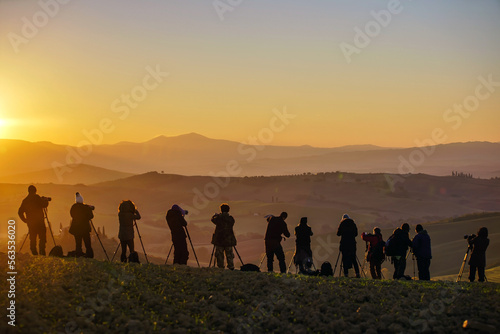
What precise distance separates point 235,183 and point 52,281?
16405 cm

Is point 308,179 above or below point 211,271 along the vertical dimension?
above

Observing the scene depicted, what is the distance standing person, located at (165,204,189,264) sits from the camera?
20688mm

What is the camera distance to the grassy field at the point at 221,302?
1287 cm

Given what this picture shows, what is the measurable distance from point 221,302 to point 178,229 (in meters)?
6.66

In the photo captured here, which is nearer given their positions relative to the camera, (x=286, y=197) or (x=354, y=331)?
(x=354, y=331)

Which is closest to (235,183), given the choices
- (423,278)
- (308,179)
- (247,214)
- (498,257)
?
(308,179)

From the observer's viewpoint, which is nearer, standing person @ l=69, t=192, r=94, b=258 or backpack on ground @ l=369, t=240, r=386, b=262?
standing person @ l=69, t=192, r=94, b=258

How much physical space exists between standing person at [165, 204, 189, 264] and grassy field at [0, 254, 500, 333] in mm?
3218

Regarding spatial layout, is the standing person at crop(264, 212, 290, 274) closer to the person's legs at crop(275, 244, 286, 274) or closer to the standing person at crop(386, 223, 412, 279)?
the person's legs at crop(275, 244, 286, 274)

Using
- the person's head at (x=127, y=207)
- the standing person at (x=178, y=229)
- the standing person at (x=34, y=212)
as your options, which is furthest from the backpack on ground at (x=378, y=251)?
the standing person at (x=34, y=212)

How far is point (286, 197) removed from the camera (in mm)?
153375

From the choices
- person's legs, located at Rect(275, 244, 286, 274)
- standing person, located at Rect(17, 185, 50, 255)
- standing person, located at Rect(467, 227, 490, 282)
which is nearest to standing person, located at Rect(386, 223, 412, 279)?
standing person, located at Rect(467, 227, 490, 282)

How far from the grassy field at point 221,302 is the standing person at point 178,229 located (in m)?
3.22

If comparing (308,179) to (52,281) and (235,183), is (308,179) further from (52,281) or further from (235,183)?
(52,281)
